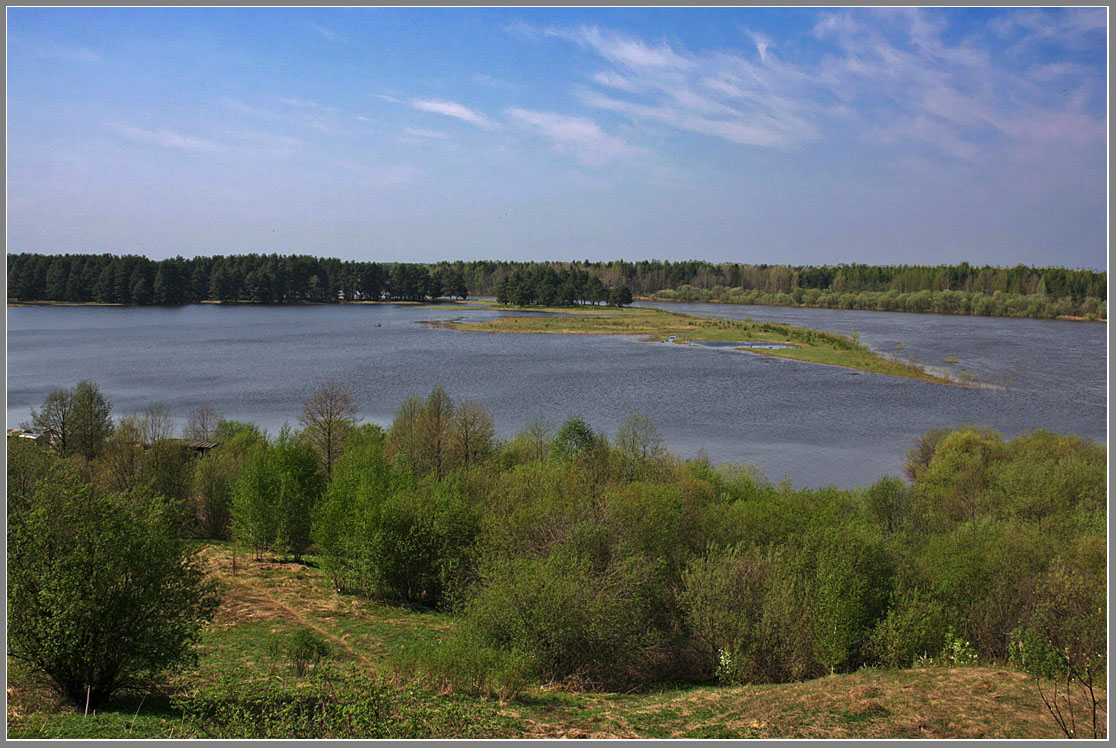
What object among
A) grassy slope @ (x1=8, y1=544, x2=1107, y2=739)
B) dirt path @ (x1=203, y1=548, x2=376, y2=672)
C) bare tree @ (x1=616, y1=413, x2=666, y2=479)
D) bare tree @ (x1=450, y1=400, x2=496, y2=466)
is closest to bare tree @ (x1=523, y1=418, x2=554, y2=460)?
bare tree @ (x1=450, y1=400, x2=496, y2=466)

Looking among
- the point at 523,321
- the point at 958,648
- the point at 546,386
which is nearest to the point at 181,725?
the point at 958,648

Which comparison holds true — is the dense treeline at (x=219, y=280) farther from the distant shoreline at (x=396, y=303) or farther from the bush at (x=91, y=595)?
the bush at (x=91, y=595)

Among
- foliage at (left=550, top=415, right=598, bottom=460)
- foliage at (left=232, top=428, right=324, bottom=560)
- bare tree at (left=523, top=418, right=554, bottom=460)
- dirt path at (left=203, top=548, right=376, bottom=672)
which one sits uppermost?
foliage at (left=550, top=415, right=598, bottom=460)

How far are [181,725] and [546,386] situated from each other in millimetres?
32495

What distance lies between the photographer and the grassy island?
48219 millimetres

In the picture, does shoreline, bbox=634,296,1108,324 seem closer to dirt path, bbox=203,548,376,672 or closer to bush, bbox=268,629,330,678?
dirt path, bbox=203,548,376,672

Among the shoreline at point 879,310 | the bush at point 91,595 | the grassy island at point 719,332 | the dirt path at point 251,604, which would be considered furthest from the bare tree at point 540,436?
the shoreline at point 879,310

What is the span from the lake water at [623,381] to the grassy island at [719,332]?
7.65 ft

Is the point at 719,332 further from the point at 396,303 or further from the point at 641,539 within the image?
the point at 396,303

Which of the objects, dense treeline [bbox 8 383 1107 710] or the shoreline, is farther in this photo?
the shoreline

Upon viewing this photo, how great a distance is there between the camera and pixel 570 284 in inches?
4247

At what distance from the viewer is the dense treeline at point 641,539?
39.1 ft

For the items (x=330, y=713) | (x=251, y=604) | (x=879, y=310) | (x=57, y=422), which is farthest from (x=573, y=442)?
(x=879, y=310)

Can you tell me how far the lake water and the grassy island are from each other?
233 cm
